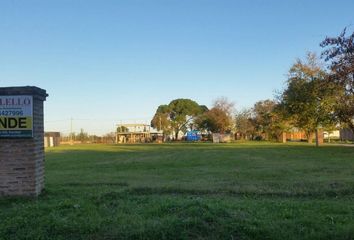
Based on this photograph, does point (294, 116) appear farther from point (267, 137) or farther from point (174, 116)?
point (174, 116)

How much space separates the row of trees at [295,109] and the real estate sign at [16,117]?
7.46 m

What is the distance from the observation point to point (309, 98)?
4431 cm

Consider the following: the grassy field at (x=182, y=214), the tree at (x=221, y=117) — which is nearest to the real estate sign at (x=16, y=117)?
the grassy field at (x=182, y=214)

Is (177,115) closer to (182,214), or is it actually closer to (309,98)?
(309,98)

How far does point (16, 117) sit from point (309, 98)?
37.3 metres

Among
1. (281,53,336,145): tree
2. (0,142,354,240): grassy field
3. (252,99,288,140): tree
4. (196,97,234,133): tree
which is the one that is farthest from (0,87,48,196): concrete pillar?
(196,97,234,133): tree

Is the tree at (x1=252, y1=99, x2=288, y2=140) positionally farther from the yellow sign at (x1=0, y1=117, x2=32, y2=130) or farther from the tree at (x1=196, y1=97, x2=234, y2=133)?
the yellow sign at (x1=0, y1=117, x2=32, y2=130)

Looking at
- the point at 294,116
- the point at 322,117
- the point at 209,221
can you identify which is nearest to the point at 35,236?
the point at 209,221

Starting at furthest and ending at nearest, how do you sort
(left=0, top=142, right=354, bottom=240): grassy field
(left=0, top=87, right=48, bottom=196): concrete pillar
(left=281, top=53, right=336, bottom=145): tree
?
(left=281, top=53, right=336, bottom=145): tree → (left=0, top=87, right=48, bottom=196): concrete pillar → (left=0, top=142, right=354, bottom=240): grassy field

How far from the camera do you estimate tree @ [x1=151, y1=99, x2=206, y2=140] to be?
4530 inches

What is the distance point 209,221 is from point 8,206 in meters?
4.28

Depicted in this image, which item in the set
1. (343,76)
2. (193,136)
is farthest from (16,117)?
(193,136)

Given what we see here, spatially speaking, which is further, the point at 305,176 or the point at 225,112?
the point at 225,112

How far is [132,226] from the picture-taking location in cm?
735
